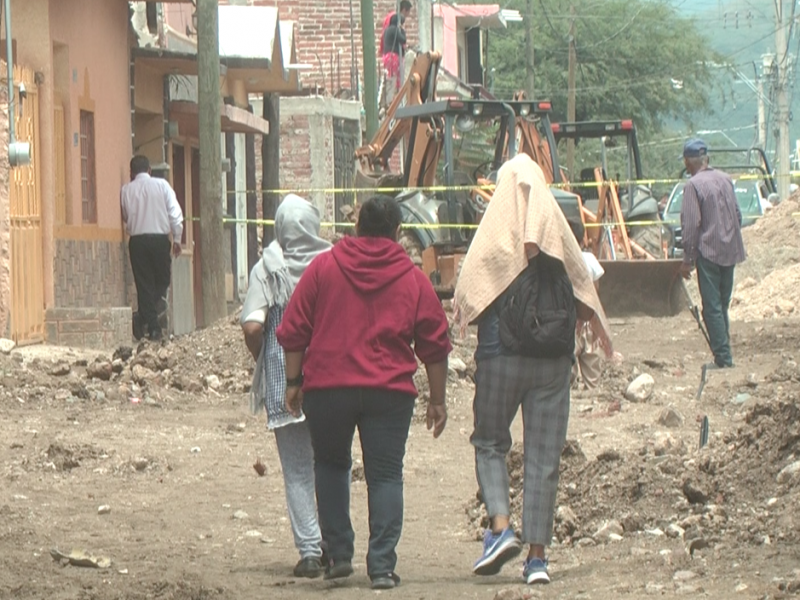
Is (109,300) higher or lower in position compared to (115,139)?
→ lower

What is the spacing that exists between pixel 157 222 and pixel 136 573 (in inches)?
439

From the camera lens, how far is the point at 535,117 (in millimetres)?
21703

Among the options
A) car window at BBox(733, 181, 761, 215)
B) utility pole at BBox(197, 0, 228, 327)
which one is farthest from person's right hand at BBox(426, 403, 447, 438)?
car window at BBox(733, 181, 761, 215)

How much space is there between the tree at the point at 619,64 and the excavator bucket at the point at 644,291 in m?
41.1

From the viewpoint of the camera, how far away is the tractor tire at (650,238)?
22859 mm

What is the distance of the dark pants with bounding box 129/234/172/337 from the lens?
17844 mm

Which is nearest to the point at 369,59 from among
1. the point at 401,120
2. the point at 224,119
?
the point at 401,120

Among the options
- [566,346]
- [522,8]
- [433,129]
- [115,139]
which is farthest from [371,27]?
[522,8]

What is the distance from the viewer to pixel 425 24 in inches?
1560

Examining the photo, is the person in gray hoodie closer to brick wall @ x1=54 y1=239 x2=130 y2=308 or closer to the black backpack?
the black backpack

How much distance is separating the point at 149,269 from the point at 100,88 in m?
1.99

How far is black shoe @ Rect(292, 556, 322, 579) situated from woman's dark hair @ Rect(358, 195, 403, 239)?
1384 millimetres

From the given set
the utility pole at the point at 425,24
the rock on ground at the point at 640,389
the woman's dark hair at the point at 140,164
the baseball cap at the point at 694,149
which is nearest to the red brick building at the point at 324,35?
the utility pole at the point at 425,24

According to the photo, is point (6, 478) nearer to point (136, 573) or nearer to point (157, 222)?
point (136, 573)
